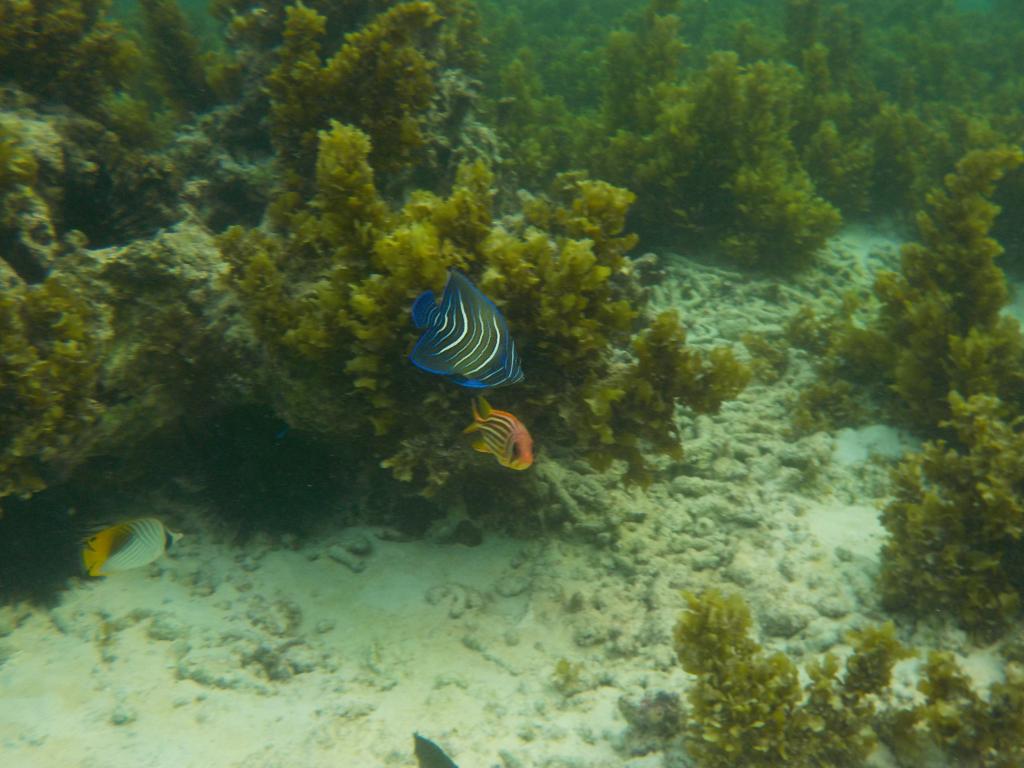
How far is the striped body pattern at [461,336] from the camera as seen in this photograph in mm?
2115

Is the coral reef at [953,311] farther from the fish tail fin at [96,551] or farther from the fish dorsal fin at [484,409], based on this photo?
the fish tail fin at [96,551]

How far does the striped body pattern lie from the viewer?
2.12 m

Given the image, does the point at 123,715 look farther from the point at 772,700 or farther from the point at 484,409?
the point at 772,700

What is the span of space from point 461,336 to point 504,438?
26.7 inches

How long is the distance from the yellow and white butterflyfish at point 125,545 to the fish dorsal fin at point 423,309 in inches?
80.6

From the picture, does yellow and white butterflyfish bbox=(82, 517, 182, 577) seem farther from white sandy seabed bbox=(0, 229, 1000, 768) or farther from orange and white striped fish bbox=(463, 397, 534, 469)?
orange and white striped fish bbox=(463, 397, 534, 469)

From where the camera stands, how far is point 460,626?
11.7 feet

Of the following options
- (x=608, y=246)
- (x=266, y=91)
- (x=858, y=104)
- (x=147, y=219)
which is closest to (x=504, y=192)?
(x=266, y=91)

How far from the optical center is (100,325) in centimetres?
336

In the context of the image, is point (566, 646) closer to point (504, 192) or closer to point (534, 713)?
point (534, 713)

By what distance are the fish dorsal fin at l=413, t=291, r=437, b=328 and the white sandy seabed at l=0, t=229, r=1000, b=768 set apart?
6.69 feet

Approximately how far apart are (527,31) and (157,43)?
432 inches

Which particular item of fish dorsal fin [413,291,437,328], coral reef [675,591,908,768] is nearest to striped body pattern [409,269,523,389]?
fish dorsal fin [413,291,437,328]

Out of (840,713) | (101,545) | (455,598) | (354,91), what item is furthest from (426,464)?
(354,91)
